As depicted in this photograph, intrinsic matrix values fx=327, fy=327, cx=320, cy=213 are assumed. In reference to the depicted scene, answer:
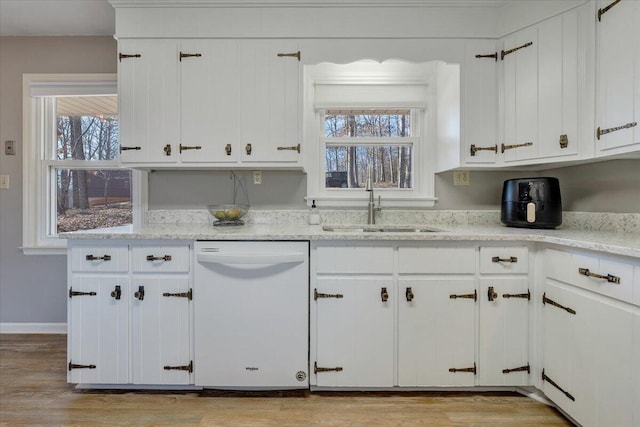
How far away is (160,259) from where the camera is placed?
1.75 m

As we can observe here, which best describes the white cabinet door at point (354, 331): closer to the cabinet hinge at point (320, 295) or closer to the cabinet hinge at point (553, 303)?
the cabinet hinge at point (320, 295)

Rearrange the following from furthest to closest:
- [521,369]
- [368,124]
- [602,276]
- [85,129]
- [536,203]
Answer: [85,129] < [368,124] < [536,203] < [521,369] < [602,276]

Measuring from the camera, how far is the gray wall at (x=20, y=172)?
2.52m

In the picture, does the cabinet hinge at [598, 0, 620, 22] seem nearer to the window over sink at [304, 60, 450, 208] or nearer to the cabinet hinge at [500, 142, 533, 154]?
the cabinet hinge at [500, 142, 533, 154]

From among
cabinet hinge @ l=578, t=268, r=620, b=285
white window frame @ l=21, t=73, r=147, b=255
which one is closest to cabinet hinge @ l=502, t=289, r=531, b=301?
cabinet hinge @ l=578, t=268, r=620, b=285

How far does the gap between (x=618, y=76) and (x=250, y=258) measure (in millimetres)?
1982

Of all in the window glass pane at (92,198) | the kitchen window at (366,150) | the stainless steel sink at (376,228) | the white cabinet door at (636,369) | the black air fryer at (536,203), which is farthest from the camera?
the window glass pane at (92,198)

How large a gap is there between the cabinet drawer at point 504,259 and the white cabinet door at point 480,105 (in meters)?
0.63

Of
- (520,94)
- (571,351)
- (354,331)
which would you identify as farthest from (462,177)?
(354,331)

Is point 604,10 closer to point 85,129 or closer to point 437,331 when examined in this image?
point 437,331

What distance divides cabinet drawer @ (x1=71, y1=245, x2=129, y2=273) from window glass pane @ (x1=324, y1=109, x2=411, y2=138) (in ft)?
5.19

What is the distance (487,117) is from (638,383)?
4.93 feet

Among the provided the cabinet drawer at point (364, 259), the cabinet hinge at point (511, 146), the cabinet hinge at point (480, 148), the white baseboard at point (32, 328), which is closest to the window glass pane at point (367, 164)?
the cabinet hinge at point (480, 148)

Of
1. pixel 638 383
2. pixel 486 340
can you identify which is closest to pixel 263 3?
pixel 486 340
